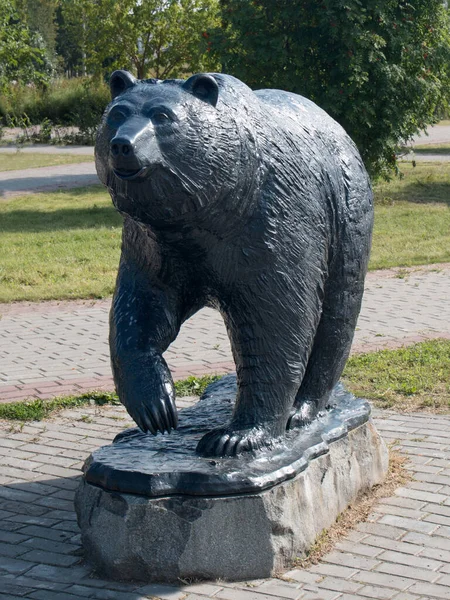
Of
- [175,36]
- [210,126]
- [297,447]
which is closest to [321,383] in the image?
[297,447]

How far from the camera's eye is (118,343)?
429cm

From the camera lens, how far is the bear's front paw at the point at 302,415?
4.70 metres

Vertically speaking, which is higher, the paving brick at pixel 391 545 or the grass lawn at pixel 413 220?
the paving brick at pixel 391 545

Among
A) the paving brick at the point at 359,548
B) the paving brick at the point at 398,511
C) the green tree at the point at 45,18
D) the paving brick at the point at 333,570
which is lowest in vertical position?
the paving brick at the point at 398,511

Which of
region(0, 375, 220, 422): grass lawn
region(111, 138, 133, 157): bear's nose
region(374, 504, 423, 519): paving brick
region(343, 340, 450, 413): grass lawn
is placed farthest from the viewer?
region(343, 340, 450, 413): grass lawn

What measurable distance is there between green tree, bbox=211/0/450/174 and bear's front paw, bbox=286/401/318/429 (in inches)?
418

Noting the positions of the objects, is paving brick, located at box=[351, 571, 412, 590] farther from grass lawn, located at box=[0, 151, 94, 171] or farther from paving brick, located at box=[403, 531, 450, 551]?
grass lawn, located at box=[0, 151, 94, 171]

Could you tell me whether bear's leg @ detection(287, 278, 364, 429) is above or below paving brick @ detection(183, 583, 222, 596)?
above

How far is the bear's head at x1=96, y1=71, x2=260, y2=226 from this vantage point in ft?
11.3

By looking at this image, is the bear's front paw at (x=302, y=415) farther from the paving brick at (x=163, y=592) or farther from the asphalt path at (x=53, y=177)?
the asphalt path at (x=53, y=177)

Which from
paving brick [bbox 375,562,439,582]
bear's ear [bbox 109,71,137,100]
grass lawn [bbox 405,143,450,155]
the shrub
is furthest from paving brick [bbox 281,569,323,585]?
the shrub

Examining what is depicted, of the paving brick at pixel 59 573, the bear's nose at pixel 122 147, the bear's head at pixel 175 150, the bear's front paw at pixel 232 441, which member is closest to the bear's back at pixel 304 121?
the bear's head at pixel 175 150

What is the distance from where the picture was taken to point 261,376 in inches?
166

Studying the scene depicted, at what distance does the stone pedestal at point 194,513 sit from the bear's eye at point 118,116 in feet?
4.79
